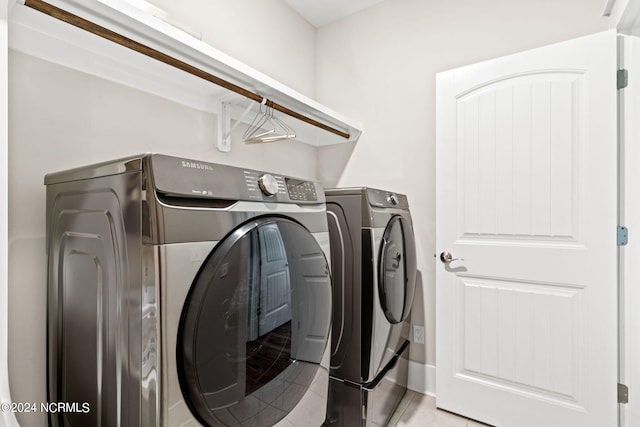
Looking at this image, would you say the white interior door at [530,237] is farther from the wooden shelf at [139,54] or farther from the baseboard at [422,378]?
A: the wooden shelf at [139,54]

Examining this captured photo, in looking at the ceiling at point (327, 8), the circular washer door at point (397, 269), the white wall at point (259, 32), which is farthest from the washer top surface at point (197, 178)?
the ceiling at point (327, 8)

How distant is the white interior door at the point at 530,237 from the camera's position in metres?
1.63

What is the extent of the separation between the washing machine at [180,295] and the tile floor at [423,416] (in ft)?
3.07

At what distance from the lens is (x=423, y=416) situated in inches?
76.2

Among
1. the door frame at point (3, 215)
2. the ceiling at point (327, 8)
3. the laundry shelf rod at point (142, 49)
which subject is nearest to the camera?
the door frame at point (3, 215)

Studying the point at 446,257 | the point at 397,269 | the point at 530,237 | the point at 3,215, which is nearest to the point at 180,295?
the point at 3,215

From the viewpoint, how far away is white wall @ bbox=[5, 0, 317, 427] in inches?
45.1

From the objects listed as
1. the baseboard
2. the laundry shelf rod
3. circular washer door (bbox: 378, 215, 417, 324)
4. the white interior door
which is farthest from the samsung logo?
the baseboard

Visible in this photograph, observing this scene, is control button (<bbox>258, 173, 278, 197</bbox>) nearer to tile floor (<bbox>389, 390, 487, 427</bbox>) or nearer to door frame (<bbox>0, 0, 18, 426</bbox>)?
door frame (<bbox>0, 0, 18, 426</bbox>)

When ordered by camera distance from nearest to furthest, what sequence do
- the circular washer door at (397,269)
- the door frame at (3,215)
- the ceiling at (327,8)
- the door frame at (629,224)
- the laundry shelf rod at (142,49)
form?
1. the door frame at (3,215)
2. the laundry shelf rod at (142,49)
3. the door frame at (629,224)
4. the circular washer door at (397,269)
5. the ceiling at (327,8)

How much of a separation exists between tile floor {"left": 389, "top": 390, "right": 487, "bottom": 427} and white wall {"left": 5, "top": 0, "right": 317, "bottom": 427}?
1.65 meters

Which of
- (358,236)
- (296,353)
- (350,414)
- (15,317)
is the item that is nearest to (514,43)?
(358,236)

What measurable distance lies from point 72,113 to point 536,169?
2.12 meters

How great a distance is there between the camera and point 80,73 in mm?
1320
